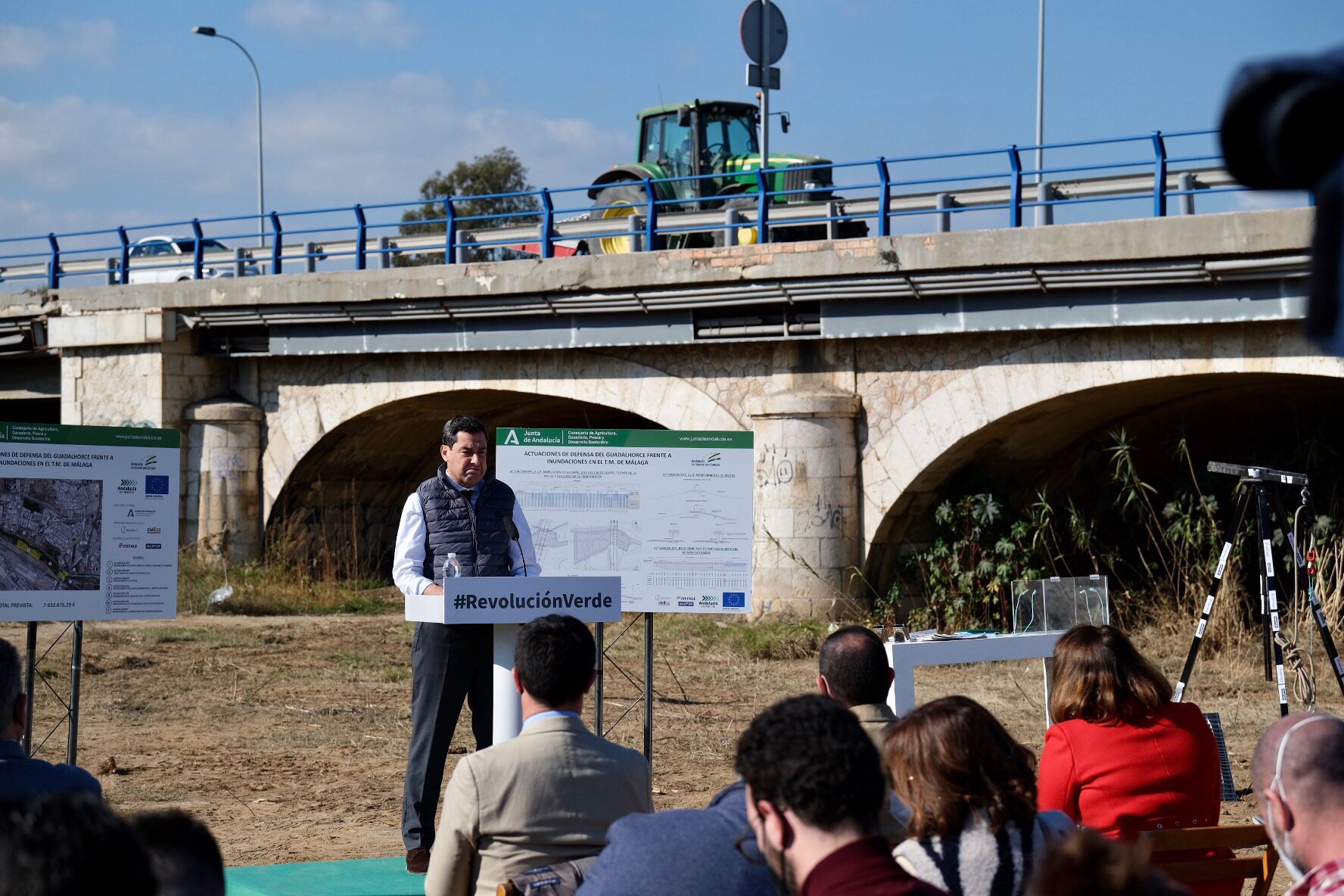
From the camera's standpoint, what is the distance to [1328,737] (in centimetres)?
240

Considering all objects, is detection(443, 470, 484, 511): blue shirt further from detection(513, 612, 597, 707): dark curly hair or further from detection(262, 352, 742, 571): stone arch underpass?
detection(262, 352, 742, 571): stone arch underpass

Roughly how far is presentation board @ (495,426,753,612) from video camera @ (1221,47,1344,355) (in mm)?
5309

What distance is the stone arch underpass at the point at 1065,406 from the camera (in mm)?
11500

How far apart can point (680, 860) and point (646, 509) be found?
14.1 ft

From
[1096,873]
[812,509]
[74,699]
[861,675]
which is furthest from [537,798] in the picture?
[812,509]

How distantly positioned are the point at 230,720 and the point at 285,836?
3.25 metres

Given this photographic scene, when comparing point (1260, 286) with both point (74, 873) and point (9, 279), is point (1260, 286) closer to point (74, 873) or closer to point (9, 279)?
point (74, 873)

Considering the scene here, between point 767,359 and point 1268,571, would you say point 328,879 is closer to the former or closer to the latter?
point 1268,571

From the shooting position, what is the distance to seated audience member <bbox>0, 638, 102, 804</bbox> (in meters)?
3.02

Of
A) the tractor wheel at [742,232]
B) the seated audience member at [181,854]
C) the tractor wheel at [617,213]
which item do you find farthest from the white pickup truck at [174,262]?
the seated audience member at [181,854]

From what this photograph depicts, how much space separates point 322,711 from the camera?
390 inches

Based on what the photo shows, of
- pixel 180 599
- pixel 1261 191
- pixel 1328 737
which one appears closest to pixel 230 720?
pixel 180 599

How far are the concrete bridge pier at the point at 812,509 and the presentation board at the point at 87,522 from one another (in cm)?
706

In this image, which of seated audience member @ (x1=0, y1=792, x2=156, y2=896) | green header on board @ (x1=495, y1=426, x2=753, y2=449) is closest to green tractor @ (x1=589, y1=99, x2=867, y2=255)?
green header on board @ (x1=495, y1=426, x2=753, y2=449)
